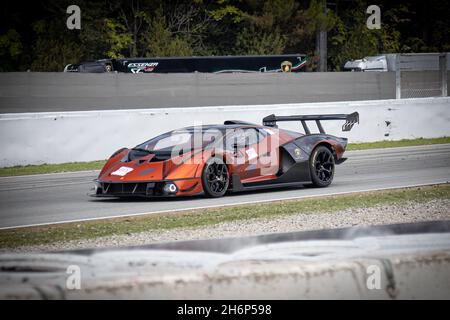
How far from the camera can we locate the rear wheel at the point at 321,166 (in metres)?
12.7

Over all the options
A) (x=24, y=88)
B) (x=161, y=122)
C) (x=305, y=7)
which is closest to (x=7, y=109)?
(x=24, y=88)

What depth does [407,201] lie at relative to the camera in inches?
444

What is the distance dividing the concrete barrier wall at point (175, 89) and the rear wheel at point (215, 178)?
9573 mm

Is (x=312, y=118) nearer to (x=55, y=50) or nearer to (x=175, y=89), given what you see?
(x=175, y=89)

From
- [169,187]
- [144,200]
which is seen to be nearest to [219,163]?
[169,187]

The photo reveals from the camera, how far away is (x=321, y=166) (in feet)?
42.2

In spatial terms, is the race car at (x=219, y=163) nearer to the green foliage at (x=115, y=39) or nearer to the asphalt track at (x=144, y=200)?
the asphalt track at (x=144, y=200)

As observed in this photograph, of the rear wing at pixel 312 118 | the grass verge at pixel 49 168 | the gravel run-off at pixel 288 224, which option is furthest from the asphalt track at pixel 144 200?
the gravel run-off at pixel 288 224

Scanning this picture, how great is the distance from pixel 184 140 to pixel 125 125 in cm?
577

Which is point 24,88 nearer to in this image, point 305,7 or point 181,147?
point 181,147

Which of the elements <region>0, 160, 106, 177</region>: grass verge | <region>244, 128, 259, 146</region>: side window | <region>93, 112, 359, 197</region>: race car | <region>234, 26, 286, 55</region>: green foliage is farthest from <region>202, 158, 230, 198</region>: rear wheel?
<region>234, 26, 286, 55</region>: green foliage

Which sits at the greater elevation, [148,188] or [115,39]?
[115,39]

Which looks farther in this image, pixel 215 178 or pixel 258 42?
pixel 258 42
